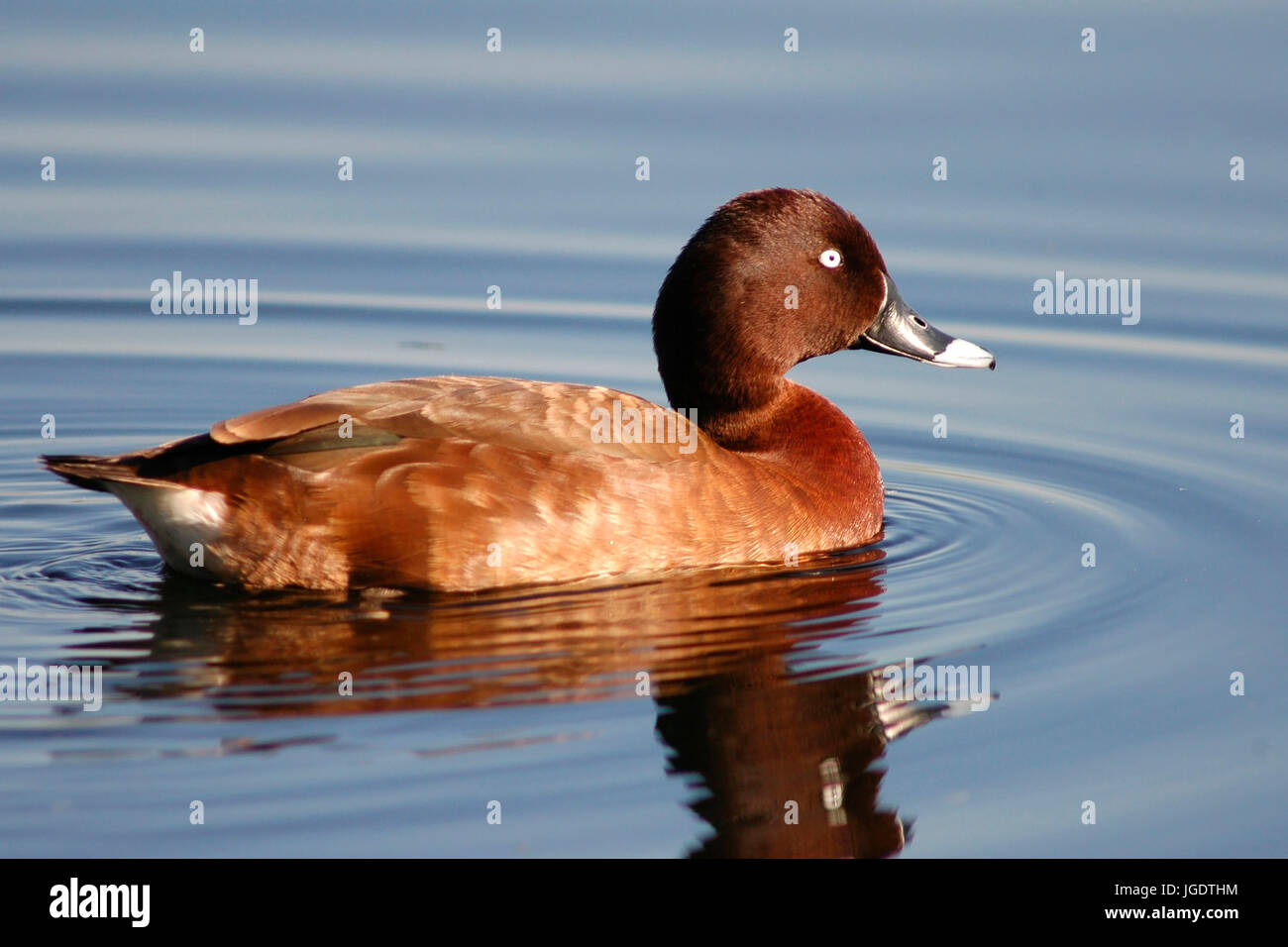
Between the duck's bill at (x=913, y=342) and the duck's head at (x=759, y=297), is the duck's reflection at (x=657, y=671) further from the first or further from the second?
the duck's bill at (x=913, y=342)

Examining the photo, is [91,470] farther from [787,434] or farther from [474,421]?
[787,434]

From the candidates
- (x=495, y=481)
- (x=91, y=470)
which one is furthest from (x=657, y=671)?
(x=91, y=470)

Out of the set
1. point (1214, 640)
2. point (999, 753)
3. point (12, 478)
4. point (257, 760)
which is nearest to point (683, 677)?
point (999, 753)

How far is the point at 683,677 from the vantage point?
672cm

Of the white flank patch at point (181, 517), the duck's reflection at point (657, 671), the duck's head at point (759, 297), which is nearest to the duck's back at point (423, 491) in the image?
the white flank patch at point (181, 517)

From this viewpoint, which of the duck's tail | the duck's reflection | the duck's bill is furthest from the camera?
the duck's bill

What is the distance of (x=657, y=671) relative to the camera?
6.77 metres

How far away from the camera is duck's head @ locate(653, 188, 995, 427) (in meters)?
8.32

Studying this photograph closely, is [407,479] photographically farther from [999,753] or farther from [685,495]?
[999,753]

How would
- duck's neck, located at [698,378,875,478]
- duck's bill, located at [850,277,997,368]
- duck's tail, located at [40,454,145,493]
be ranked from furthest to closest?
duck's bill, located at [850,277,997,368] → duck's neck, located at [698,378,875,478] → duck's tail, located at [40,454,145,493]

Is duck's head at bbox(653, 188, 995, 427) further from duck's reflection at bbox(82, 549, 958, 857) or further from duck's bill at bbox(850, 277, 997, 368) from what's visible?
duck's reflection at bbox(82, 549, 958, 857)

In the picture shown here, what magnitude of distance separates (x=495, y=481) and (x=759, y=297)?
1.70 meters

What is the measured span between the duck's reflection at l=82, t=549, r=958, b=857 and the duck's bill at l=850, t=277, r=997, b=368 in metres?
1.62

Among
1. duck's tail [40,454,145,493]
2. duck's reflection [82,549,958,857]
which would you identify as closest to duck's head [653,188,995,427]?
duck's reflection [82,549,958,857]
